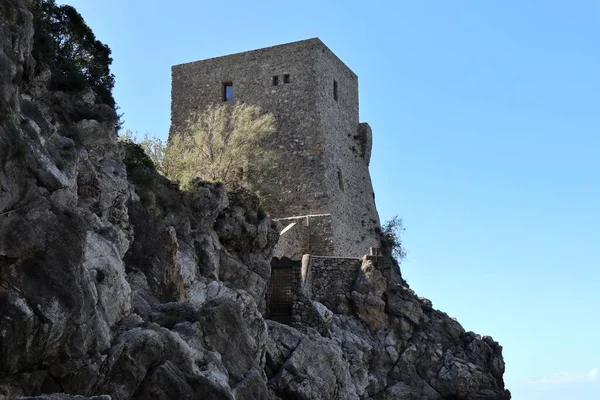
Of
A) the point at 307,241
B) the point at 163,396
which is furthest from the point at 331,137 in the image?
the point at 163,396

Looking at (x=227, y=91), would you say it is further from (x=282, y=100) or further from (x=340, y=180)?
(x=340, y=180)

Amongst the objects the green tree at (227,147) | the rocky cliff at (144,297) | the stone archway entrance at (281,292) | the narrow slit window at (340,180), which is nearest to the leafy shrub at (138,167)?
the rocky cliff at (144,297)

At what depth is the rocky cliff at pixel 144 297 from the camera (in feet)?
51.4

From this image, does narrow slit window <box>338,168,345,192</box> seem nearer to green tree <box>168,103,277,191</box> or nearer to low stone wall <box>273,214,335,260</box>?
low stone wall <box>273,214,335,260</box>

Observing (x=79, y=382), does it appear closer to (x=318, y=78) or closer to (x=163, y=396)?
(x=163, y=396)

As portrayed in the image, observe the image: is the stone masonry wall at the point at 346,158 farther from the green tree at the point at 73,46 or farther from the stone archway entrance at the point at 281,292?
the green tree at the point at 73,46

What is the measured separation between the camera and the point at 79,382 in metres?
15.8

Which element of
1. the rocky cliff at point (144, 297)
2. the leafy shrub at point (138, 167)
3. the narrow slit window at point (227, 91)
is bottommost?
the rocky cliff at point (144, 297)

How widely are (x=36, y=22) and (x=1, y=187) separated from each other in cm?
1086

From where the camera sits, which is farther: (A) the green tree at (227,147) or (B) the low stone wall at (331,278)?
(A) the green tree at (227,147)

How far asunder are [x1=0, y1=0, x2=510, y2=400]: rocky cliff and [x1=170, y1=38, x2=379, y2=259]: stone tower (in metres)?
4.57

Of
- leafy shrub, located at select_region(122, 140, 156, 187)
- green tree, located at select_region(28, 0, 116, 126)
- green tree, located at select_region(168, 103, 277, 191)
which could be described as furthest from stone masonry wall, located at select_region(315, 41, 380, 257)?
green tree, located at select_region(28, 0, 116, 126)

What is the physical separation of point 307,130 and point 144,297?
1985 cm

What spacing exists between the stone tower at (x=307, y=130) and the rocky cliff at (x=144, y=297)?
15.0 feet
